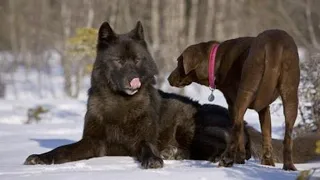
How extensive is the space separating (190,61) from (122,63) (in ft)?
2.56

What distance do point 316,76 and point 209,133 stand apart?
9.87 feet

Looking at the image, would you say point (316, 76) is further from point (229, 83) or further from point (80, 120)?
point (80, 120)

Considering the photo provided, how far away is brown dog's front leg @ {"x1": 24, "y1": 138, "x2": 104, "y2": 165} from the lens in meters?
6.91

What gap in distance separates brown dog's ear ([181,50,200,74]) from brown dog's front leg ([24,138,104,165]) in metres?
1.32

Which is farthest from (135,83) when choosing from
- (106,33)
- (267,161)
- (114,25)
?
(114,25)

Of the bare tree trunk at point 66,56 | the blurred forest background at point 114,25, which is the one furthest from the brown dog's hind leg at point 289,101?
the bare tree trunk at point 66,56

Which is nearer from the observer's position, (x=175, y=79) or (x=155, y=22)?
(x=175, y=79)

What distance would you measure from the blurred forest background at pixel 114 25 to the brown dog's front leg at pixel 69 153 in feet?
44.2

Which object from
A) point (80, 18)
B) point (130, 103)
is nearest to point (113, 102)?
point (130, 103)

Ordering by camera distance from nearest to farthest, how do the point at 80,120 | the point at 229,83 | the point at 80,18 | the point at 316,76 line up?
the point at 229,83
the point at 316,76
the point at 80,120
the point at 80,18

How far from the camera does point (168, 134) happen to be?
8.02 m

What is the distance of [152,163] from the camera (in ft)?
21.1

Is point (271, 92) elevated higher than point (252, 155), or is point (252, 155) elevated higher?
point (271, 92)

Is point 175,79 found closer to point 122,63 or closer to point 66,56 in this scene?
point 122,63
